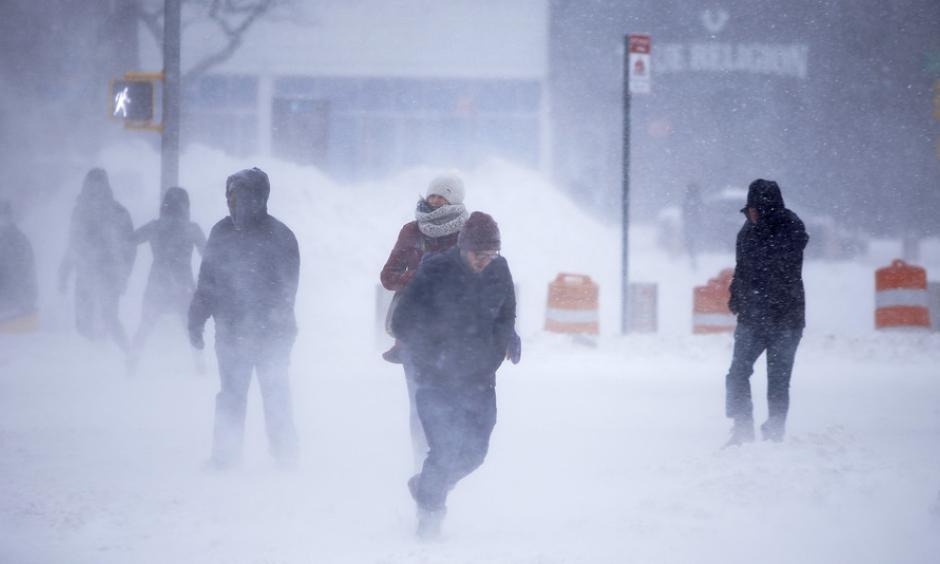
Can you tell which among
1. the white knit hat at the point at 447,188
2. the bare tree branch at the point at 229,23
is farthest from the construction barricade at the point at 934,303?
the bare tree branch at the point at 229,23

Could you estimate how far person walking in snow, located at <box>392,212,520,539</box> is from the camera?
16.5 ft

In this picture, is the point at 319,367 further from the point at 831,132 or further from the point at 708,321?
the point at 831,132

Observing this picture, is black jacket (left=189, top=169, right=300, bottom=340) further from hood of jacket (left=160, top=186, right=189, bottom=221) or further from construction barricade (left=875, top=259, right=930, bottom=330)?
construction barricade (left=875, top=259, right=930, bottom=330)

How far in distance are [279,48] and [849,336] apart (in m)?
21.6

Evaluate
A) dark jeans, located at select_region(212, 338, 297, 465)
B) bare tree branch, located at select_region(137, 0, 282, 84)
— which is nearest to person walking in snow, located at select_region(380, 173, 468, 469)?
dark jeans, located at select_region(212, 338, 297, 465)

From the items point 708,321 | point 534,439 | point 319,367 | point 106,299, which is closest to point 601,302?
point 708,321

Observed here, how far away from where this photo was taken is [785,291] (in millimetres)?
7113

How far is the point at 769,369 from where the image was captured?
7.27 metres

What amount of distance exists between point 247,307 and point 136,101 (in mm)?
6632

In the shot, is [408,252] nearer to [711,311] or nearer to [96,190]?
[96,190]

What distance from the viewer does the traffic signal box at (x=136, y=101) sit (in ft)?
39.9

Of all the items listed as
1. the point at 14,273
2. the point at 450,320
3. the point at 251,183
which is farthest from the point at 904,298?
the point at 14,273

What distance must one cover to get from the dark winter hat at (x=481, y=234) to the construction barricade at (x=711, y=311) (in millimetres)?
8146

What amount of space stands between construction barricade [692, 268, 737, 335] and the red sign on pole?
2542 mm
